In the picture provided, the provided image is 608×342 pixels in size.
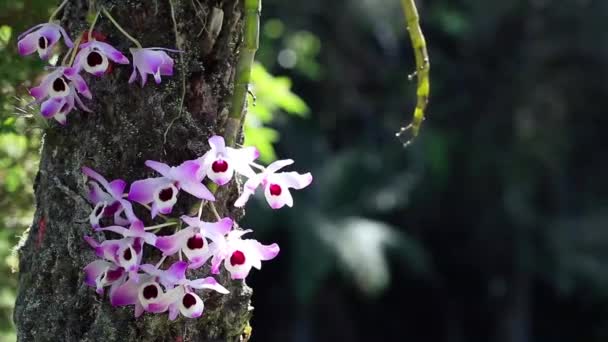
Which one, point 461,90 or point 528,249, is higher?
point 461,90

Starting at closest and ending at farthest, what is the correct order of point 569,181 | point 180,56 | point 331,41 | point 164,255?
point 164,255 → point 180,56 → point 331,41 → point 569,181

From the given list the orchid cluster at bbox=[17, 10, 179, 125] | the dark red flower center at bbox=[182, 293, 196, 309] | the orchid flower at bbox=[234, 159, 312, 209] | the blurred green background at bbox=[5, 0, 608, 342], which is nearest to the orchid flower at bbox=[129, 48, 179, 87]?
the orchid cluster at bbox=[17, 10, 179, 125]

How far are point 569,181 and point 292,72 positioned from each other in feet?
15.7

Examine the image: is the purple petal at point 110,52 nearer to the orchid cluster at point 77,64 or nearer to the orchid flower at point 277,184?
the orchid cluster at point 77,64

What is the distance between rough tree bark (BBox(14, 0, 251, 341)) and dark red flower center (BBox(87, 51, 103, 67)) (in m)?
0.06

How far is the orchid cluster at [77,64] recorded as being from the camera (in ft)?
4.98

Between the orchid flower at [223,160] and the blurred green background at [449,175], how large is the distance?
995 centimetres

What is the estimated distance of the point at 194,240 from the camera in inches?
57.1

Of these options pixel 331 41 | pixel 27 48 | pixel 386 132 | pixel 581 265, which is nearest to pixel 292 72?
pixel 331 41

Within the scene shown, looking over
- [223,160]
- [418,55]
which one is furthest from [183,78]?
[418,55]

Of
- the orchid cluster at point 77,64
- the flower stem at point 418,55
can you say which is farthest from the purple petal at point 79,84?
the flower stem at point 418,55

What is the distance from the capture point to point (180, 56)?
158 cm

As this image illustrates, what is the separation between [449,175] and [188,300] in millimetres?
12801

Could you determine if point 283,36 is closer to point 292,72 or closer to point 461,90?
point 292,72
